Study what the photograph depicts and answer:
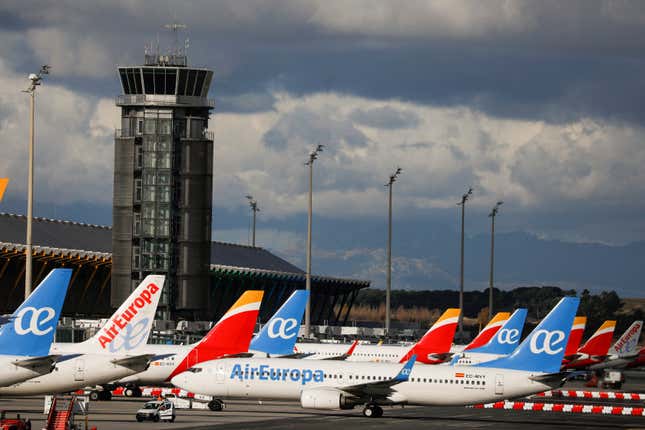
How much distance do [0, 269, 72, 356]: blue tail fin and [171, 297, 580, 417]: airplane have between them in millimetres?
18629

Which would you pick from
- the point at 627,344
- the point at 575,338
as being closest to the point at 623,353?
the point at 627,344

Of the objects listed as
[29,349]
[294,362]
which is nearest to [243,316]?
[294,362]

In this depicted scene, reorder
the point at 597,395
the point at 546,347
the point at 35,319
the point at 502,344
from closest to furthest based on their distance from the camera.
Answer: the point at 35,319, the point at 546,347, the point at 502,344, the point at 597,395

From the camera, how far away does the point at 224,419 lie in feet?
212

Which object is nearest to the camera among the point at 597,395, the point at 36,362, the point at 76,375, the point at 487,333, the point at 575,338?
the point at 36,362

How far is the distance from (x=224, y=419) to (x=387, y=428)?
8955 millimetres

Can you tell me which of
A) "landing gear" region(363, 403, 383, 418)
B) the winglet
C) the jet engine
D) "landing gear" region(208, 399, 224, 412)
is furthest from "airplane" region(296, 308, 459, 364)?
the jet engine

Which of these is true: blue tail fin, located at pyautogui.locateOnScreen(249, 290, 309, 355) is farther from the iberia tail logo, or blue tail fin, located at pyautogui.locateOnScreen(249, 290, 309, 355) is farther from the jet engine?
the iberia tail logo

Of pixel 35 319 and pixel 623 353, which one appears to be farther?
pixel 623 353

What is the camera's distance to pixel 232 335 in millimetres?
73125

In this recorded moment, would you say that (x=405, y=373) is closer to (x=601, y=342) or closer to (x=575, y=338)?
(x=575, y=338)

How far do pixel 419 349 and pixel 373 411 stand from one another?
21.1 metres

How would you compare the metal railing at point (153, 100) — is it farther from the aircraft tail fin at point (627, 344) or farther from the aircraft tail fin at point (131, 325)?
the aircraft tail fin at point (131, 325)

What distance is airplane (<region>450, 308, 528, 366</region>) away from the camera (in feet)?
287
